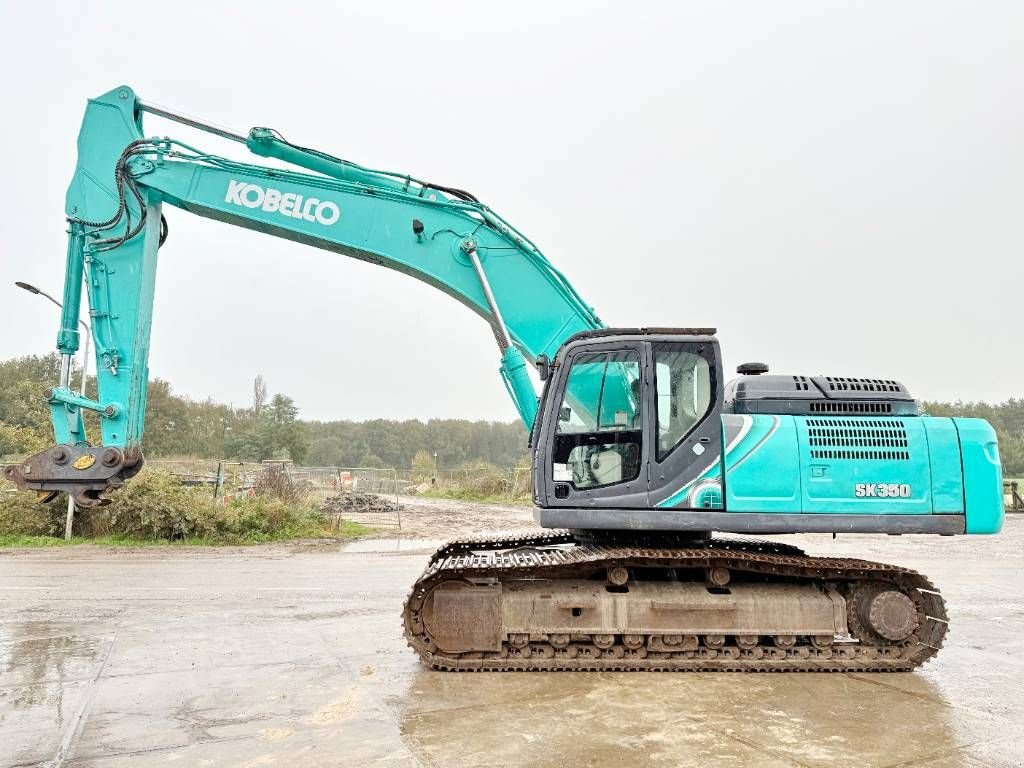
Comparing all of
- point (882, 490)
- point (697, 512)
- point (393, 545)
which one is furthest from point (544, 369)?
point (393, 545)

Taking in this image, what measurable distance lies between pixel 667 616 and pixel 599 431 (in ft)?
5.09

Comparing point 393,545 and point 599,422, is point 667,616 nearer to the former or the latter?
point 599,422

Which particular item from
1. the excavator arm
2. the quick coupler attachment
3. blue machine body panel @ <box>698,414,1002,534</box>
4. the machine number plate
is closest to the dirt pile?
the excavator arm

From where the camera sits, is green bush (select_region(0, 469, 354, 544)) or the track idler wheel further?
green bush (select_region(0, 469, 354, 544))

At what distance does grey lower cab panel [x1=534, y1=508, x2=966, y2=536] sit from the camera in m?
5.77

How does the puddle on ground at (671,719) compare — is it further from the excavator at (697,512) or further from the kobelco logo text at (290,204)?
the kobelco logo text at (290,204)

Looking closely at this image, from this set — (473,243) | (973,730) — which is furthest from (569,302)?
(973,730)

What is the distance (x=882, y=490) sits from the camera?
582 centimetres

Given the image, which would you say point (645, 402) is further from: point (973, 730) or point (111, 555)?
point (111, 555)

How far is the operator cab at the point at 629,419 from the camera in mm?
5879

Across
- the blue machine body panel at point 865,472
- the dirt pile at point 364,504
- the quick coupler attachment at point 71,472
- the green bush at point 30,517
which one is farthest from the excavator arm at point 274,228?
the dirt pile at point 364,504

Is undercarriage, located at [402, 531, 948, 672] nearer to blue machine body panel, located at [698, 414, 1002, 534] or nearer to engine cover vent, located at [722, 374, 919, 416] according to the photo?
blue machine body panel, located at [698, 414, 1002, 534]

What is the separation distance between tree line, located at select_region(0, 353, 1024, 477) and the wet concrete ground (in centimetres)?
1218

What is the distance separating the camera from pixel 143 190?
7410 mm
